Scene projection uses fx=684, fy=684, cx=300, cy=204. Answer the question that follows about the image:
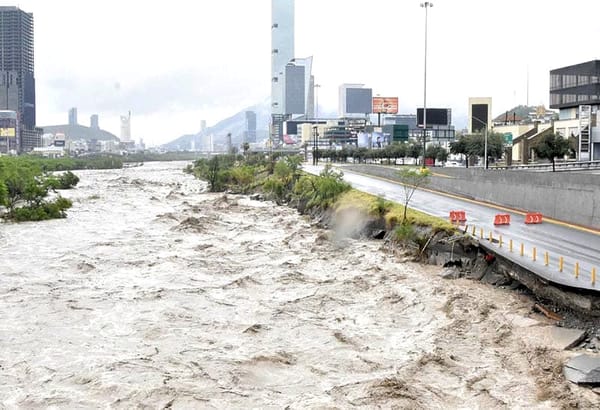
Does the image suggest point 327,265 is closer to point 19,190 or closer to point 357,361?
point 357,361

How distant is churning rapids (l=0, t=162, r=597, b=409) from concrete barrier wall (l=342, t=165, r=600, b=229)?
11.2m

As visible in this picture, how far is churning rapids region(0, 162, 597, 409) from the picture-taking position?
1961 cm

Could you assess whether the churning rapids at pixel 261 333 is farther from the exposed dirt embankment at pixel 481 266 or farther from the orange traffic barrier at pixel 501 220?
the orange traffic barrier at pixel 501 220

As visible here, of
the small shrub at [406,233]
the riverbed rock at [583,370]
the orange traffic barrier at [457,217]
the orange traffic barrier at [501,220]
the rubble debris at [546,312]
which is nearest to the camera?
the riverbed rock at [583,370]

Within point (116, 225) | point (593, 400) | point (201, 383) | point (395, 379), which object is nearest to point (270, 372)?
point (201, 383)

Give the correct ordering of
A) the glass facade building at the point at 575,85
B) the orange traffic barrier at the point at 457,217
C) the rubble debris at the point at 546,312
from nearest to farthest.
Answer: the rubble debris at the point at 546,312
the orange traffic barrier at the point at 457,217
the glass facade building at the point at 575,85

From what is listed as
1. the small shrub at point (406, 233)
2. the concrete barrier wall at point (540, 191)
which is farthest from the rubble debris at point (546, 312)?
the concrete barrier wall at point (540, 191)

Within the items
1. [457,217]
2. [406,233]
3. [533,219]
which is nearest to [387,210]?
[457,217]

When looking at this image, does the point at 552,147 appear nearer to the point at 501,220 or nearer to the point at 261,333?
the point at 501,220

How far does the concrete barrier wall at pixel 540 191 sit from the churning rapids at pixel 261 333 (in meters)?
11.2

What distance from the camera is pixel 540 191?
149ft

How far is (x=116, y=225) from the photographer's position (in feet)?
194

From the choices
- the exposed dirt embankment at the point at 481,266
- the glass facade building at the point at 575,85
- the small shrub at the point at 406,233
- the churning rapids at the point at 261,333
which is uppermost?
the glass facade building at the point at 575,85

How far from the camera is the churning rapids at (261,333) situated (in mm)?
19609
